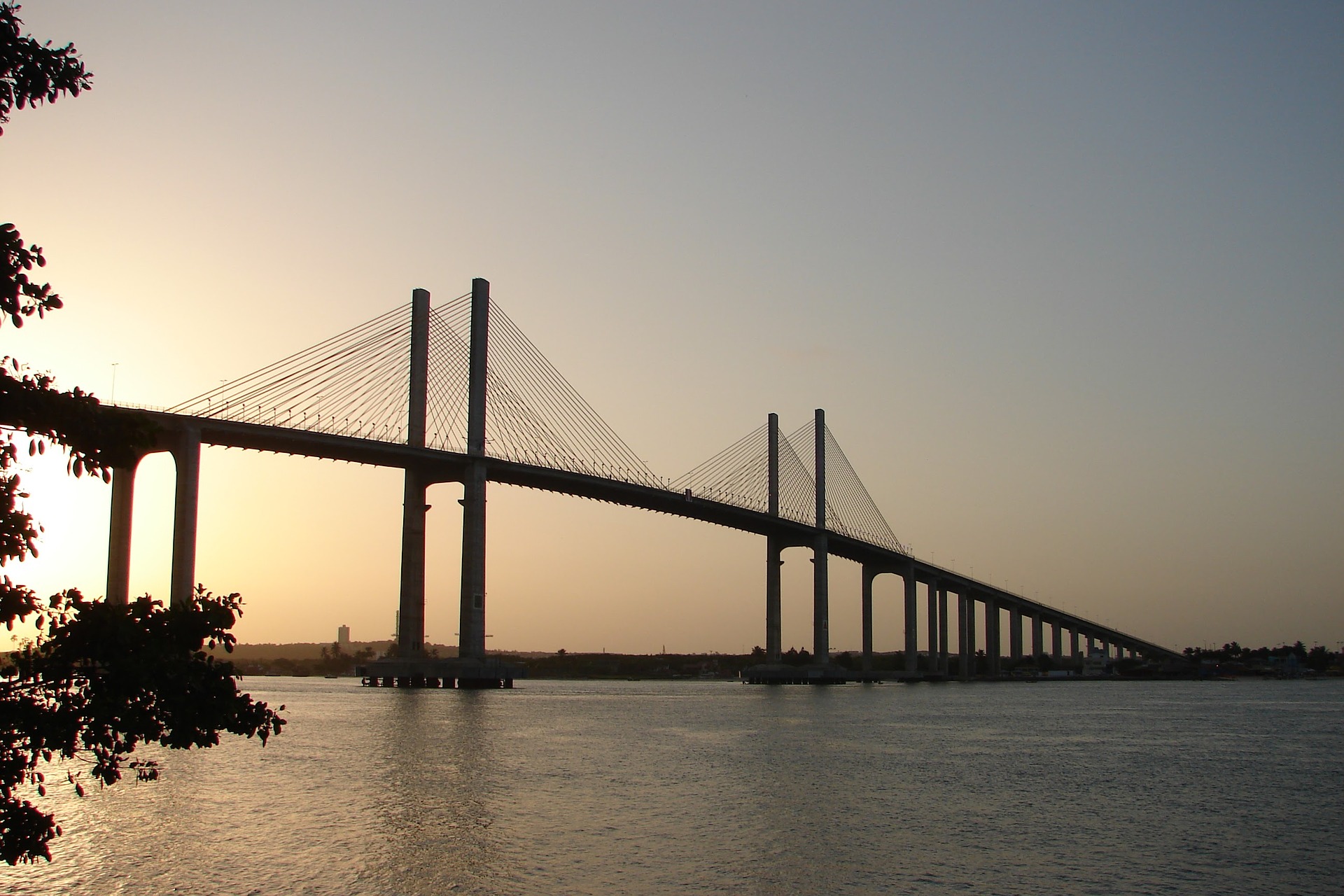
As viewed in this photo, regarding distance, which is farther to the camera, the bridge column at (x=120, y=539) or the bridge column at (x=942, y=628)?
the bridge column at (x=942, y=628)

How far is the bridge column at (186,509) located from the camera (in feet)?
173

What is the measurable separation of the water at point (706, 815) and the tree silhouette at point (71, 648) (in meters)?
10.4

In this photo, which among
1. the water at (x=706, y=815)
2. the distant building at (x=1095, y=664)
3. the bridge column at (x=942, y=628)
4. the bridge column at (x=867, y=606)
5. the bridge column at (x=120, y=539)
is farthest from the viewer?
the distant building at (x=1095, y=664)

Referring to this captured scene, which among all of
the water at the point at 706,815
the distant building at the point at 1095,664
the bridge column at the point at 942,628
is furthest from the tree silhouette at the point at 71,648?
the distant building at the point at 1095,664

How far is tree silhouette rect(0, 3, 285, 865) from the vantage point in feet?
20.6

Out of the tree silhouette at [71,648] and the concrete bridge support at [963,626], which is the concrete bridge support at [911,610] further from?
the tree silhouette at [71,648]

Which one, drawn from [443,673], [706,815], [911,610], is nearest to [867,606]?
[911,610]

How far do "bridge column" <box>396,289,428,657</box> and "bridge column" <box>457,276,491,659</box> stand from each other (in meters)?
2.65

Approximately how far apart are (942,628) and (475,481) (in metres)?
68.3

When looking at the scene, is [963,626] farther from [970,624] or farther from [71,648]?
[71,648]

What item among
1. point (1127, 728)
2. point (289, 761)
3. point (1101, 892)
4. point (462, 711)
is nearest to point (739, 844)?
point (1101, 892)

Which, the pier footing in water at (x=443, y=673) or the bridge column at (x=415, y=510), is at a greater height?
the bridge column at (x=415, y=510)

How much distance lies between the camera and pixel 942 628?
388 ft

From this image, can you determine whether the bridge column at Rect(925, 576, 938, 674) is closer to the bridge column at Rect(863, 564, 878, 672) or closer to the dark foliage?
the bridge column at Rect(863, 564, 878, 672)
